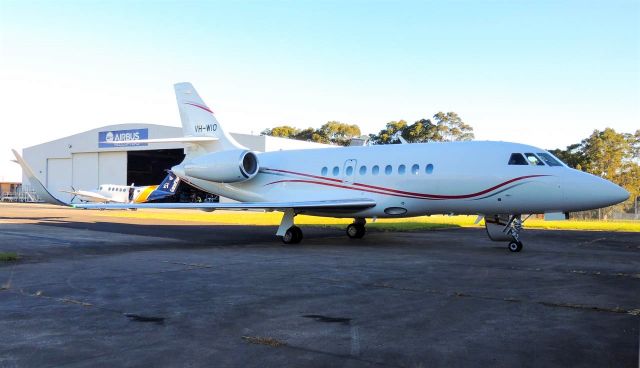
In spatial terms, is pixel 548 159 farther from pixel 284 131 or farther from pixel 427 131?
pixel 284 131

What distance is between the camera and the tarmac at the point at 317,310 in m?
4.74

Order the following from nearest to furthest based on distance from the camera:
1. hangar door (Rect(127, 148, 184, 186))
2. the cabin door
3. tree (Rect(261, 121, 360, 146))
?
the cabin door → hangar door (Rect(127, 148, 184, 186)) → tree (Rect(261, 121, 360, 146))

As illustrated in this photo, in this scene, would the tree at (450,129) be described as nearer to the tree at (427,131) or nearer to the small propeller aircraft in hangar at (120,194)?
the tree at (427,131)

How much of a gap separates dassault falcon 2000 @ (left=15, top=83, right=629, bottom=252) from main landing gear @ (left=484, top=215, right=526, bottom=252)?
29 millimetres

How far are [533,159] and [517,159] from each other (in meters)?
0.41

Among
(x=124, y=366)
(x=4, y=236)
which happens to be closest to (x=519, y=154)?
(x=124, y=366)

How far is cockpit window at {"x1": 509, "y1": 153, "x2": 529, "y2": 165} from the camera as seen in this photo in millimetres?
13996

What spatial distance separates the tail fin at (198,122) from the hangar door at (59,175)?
43.3 meters

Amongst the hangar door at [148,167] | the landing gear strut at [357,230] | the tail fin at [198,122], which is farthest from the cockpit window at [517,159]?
the hangar door at [148,167]

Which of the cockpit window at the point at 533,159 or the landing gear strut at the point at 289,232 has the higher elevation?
the cockpit window at the point at 533,159

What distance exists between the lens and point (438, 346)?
502cm

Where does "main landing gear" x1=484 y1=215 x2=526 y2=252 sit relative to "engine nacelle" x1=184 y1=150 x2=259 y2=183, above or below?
below

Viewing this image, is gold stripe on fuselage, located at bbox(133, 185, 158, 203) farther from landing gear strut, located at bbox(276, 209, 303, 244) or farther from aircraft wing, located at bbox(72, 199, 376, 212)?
landing gear strut, located at bbox(276, 209, 303, 244)

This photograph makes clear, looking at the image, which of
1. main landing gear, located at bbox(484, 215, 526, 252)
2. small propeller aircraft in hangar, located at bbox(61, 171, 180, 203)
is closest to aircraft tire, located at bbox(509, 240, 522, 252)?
main landing gear, located at bbox(484, 215, 526, 252)
